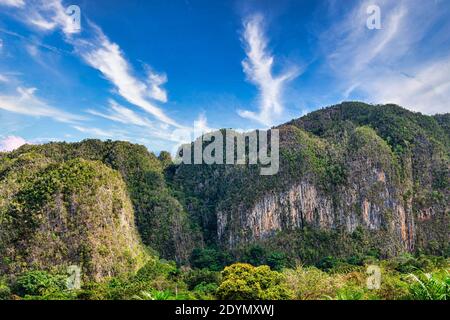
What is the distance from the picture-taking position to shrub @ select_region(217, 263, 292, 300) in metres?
19.3

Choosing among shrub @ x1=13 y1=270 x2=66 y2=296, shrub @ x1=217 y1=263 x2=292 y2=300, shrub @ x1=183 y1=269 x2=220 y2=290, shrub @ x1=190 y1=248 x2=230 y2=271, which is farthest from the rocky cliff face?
shrub @ x1=217 y1=263 x2=292 y2=300

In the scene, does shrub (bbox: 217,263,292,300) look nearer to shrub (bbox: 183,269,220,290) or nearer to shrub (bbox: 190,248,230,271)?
shrub (bbox: 183,269,220,290)

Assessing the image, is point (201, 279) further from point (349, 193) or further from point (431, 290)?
point (431, 290)

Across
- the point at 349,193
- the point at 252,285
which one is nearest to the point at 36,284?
the point at 252,285

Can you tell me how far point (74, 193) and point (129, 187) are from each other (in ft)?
47.2

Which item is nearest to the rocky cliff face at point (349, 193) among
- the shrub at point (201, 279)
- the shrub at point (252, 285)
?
the shrub at point (201, 279)

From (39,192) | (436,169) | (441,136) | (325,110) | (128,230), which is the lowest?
(128,230)

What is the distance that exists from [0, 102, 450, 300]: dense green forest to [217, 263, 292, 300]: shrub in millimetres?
6477

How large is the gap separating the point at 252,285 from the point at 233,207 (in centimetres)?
2670

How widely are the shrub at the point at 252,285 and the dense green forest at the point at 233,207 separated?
6477 mm
